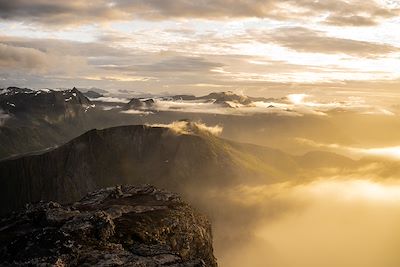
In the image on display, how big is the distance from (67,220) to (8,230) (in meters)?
20.7

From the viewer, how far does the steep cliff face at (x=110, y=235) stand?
114438 mm

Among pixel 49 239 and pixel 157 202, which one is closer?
pixel 49 239

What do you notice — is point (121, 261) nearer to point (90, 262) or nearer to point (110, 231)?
point (90, 262)

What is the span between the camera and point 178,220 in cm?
15650

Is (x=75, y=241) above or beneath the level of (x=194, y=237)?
above

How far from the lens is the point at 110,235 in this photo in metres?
130

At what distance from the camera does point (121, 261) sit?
371 feet

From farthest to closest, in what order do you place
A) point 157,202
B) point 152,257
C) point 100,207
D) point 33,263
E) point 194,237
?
point 157,202
point 100,207
point 194,237
point 152,257
point 33,263

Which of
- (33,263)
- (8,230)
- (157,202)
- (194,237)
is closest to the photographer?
(33,263)

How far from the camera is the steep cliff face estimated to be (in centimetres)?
11444

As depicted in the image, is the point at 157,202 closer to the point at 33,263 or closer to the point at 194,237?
the point at 194,237

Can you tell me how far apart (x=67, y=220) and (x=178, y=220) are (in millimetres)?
38555

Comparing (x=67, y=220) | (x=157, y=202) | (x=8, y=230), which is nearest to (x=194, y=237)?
(x=157, y=202)

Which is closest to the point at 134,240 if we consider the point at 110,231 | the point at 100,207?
the point at 110,231
